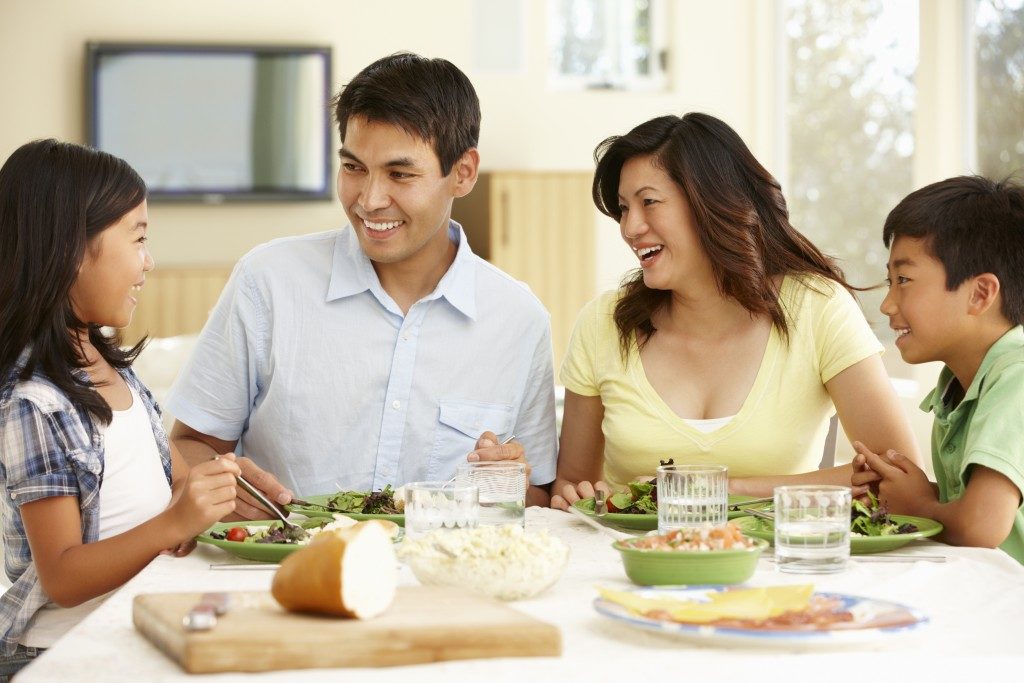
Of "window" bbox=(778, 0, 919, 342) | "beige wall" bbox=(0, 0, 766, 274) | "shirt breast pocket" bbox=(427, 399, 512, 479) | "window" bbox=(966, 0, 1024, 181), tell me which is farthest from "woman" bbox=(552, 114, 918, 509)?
"beige wall" bbox=(0, 0, 766, 274)

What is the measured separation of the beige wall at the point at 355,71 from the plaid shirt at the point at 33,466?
212 inches

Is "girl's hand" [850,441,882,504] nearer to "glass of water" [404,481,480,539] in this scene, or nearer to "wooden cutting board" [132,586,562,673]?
"glass of water" [404,481,480,539]

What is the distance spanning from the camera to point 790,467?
7.09 ft

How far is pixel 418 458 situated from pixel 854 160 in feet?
16.1

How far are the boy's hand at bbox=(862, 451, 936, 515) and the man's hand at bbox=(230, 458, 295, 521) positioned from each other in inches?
32.0

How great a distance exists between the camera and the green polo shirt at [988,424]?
1642mm

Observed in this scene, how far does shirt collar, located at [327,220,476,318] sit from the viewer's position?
2.33m

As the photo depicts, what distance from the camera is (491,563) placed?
1233 millimetres

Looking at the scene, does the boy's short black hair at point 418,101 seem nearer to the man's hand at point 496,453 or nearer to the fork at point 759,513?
the man's hand at point 496,453

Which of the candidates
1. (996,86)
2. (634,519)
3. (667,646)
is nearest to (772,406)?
(634,519)

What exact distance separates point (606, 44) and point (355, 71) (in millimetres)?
1530

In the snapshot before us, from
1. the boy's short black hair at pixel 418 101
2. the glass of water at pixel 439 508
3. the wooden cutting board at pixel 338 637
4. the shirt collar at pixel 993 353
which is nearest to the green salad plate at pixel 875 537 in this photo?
the shirt collar at pixel 993 353

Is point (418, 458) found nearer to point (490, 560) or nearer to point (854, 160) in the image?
point (490, 560)

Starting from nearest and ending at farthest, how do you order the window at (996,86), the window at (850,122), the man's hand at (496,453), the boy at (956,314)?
the boy at (956,314), the man's hand at (496,453), the window at (996,86), the window at (850,122)
